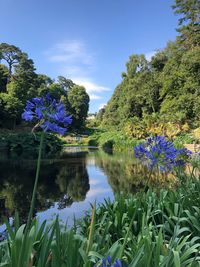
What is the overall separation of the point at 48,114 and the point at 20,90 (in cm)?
3590

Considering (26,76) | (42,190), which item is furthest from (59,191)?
(26,76)

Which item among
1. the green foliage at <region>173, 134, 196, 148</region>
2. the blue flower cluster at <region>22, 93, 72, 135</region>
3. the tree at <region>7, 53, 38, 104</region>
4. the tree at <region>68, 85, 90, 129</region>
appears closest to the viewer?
the blue flower cluster at <region>22, 93, 72, 135</region>

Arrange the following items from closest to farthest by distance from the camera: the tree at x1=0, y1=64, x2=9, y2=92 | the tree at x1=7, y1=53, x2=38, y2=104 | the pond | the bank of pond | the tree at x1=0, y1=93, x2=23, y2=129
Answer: the bank of pond → the pond → the tree at x1=0, y1=93, x2=23, y2=129 → the tree at x1=7, y1=53, x2=38, y2=104 → the tree at x1=0, y1=64, x2=9, y2=92

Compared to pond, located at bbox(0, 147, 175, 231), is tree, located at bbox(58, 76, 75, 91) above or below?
above

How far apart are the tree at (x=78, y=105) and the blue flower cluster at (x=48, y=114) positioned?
48423mm

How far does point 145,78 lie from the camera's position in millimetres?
39156

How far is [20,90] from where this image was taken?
36000 mm

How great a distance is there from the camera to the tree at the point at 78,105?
50.7 m

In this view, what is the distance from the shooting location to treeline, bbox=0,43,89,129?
3294 centimetres

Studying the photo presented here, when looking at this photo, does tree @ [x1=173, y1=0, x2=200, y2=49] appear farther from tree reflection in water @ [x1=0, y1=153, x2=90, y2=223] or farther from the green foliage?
tree reflection in water @ [x1=0, y1=153, x2=90, y2=223]

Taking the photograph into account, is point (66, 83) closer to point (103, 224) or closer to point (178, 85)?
point (178, 85)

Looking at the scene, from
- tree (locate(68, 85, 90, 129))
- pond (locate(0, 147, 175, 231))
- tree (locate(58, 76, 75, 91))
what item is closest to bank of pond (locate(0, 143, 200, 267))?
pond (locate(0, 147, 175, 231))

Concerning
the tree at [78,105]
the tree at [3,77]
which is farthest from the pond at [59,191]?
the tree at [78,105]

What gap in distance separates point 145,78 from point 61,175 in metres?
29.2
